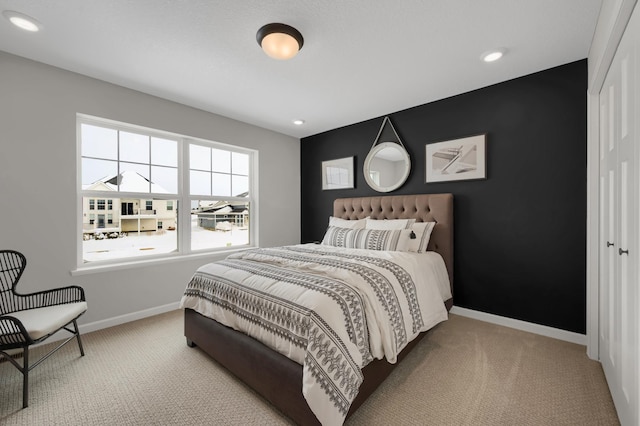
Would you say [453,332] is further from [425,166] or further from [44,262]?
[44,262]

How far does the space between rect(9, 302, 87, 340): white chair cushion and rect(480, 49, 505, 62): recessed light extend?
151 inches

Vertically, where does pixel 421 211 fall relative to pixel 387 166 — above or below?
below

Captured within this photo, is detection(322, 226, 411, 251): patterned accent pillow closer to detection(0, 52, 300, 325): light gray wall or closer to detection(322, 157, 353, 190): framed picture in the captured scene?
detection(322, 157, 353, 190): framed picture

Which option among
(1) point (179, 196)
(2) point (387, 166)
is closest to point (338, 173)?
(2) point (387, 166)

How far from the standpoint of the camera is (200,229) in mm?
3656

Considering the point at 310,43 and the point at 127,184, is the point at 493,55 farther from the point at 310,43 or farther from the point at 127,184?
the point at 127,184

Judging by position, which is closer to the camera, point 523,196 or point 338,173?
point 523,196

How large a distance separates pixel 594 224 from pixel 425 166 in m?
Result: 1.63

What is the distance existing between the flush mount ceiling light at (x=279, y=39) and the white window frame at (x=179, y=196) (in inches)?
76.9

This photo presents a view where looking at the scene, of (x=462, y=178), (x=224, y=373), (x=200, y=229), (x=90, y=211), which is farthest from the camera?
(x=200, y=229)

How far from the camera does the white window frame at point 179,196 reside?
270cm

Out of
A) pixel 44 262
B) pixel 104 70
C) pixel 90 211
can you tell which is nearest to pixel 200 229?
pixel 90 211

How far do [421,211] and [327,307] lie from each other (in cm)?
221

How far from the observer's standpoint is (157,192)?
3.24 metres
